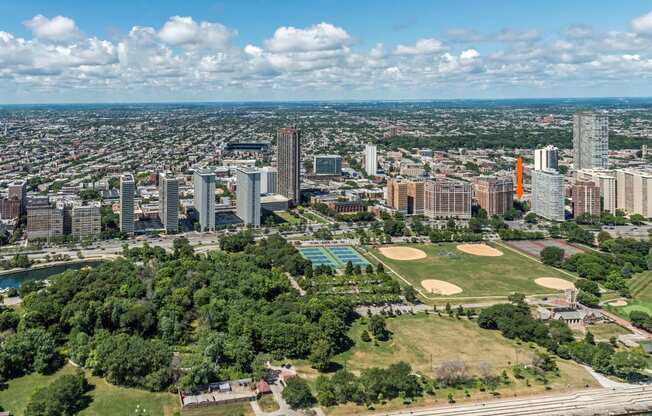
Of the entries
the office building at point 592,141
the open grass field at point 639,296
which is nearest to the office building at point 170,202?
the open grass field at point 639,296

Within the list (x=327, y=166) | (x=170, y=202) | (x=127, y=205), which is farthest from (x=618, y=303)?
(x=327, y=166)

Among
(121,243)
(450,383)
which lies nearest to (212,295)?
(450,383)

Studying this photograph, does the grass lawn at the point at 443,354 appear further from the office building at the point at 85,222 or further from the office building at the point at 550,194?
the office building at the point at 550,194

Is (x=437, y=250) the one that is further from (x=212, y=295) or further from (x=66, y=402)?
(x=66, y=402)

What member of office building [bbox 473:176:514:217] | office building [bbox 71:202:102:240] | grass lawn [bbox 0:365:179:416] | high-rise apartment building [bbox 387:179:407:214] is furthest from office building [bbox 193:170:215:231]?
grass lawn [bbox 0:365:179:416]

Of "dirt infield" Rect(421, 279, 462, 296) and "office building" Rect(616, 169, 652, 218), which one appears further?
"office building" Rect(616, 169, 652, 218)

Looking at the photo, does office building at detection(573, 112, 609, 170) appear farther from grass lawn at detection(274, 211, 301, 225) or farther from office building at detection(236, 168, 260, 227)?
office building at detection(236, 168, 260, 227)
